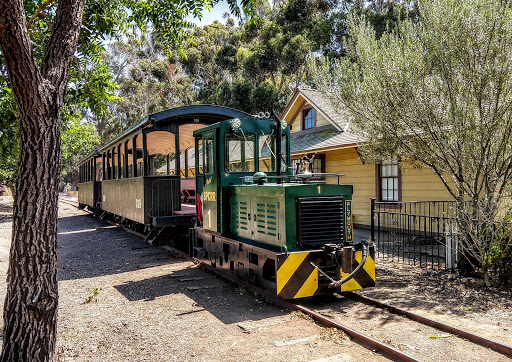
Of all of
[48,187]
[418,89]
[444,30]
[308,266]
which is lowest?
[308,266]

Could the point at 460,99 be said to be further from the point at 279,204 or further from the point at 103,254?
the point at 103,254

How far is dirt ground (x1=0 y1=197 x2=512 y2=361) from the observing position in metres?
4.32

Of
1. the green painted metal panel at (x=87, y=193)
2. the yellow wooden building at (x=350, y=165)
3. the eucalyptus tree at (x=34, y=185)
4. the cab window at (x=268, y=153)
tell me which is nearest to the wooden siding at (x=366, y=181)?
the yellow wooden building at (x=350, y=165)

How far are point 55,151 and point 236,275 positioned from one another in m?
3.86

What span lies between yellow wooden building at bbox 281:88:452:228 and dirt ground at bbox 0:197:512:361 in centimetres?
394

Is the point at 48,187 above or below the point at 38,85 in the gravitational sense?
below

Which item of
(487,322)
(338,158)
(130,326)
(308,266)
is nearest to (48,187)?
(130,326)

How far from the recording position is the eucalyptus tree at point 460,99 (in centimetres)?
611

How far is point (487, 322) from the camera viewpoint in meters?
4.98

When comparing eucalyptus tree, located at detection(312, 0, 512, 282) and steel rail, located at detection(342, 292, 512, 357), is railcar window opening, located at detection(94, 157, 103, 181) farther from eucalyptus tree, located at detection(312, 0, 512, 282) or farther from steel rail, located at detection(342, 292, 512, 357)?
steel rail, located at detection(342, 292, 512, 357)

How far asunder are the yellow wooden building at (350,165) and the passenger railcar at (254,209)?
314 cm

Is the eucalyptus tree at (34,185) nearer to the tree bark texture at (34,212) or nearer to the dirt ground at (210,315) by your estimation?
the tree bark texture at (34,212)

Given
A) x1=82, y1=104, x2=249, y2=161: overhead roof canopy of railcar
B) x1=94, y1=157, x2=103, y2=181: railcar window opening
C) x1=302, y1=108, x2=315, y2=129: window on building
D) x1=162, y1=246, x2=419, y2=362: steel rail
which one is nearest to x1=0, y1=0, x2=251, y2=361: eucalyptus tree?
x1=162, y1=246, x2=419, y2=362: steel rail

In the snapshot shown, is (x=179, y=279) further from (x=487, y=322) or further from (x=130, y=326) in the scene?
(x=487, y=322)
